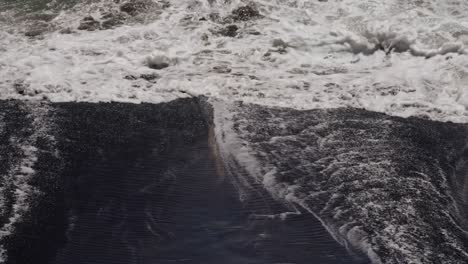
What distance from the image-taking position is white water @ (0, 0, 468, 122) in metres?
6.68

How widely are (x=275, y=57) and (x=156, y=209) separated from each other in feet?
11.6

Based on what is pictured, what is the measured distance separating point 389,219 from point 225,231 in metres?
1.43

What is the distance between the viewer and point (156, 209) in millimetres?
4785

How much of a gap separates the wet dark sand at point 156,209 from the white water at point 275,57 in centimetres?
94

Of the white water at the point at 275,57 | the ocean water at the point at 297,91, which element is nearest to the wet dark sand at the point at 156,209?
the ocean water at the point at 297,91

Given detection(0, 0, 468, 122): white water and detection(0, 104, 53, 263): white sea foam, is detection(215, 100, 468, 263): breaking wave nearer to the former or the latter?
detection(0, 0, 468, 122): white water

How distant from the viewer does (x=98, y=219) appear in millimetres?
4652

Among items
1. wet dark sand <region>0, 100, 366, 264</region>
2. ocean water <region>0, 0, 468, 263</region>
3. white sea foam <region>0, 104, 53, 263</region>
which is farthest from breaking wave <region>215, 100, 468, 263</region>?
white sea foam <region>0, 104, 53, 263</region>

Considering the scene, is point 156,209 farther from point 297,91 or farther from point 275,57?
point 275,57

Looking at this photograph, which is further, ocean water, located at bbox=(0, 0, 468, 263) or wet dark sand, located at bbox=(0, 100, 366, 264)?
ocean water, located at bbox=(0, 0, 468, 263)

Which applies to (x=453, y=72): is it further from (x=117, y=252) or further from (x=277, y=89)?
(x=117, y=252)

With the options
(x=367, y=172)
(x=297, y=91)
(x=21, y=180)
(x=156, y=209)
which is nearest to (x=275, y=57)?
(x=297, y=91)

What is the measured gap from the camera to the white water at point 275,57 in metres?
6.68

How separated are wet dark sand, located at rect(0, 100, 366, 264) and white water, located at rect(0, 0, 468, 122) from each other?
0.94 m
